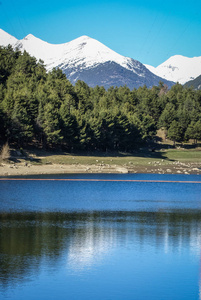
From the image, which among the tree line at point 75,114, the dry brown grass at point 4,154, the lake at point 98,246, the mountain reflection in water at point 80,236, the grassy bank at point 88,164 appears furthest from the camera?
the tree line at point 75,114

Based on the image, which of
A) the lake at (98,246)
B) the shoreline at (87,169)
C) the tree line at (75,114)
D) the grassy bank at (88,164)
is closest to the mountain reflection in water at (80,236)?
the lake at (98,246)

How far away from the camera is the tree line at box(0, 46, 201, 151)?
334 feet

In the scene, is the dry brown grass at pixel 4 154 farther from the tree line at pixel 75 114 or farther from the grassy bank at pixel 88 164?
the tree line at pixel 75 114

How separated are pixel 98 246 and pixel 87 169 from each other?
208 feet

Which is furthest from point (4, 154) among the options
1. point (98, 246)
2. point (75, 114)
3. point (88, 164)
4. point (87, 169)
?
point (98, 246)

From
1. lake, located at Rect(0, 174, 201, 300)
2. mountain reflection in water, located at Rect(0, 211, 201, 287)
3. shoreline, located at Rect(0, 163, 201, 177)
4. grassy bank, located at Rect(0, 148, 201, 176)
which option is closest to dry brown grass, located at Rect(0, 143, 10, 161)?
grassy bank, located at Rect(0, 148, 201, 176)

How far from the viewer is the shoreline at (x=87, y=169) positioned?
82.4 meters

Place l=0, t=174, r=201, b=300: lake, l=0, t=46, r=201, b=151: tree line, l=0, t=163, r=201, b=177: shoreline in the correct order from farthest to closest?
l=0, t=46, r=201, b=151: tree line → l=0, t=163, r=201, b=177: shoreline → l=0, t=174, r=201, b=300: lake

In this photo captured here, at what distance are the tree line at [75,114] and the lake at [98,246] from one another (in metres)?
41.1

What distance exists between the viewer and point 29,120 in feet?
332

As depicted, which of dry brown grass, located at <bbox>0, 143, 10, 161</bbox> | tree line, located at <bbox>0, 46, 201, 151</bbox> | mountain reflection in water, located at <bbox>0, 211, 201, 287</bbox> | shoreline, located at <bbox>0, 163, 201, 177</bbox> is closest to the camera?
mountain reflection in water, located at <bbox>0, 211, 201, 287</bbox>

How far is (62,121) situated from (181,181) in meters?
37.8

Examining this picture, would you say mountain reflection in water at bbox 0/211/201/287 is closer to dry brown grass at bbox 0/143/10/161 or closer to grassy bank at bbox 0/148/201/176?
grassy bank at bbox 0/148/201/176

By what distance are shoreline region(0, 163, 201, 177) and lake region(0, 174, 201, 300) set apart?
2082 centimetres
